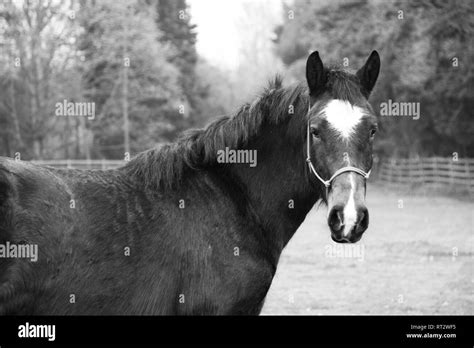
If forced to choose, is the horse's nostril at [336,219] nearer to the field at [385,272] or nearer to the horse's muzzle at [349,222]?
the horse's muzzle at [349,222]

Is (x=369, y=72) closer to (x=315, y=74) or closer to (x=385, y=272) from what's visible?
(x=315, y=74)

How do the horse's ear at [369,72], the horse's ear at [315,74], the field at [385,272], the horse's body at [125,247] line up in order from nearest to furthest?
the horse's body at [125,247] < the horse's ear at [315,74] < the horse's ear at [369,72] < the field at [385,272]

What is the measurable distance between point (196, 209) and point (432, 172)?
92.3ft

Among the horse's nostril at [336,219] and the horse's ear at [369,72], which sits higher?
the horse's ear at [369,72]

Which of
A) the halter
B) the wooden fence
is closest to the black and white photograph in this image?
the halter

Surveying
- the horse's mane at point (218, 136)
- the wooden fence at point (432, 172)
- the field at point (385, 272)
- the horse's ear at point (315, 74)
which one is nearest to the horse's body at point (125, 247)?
the horse's mane at point (218, 136)

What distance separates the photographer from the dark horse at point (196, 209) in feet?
11.4

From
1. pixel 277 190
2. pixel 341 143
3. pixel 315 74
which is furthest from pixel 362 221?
pixel 315 74

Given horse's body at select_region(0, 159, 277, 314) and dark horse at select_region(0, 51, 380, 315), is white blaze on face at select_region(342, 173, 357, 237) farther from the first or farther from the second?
horse's body at select_region(0, 159, 277, 314)

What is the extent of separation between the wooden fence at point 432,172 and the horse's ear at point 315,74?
82.4ft

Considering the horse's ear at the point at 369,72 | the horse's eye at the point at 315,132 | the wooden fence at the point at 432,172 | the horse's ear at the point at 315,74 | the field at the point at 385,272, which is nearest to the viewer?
the horse's eye at the point at 315,132

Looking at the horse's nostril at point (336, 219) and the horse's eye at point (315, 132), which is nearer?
the horse's nostril at point (336, 219)

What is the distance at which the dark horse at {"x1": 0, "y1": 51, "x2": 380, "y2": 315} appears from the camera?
348 cm
